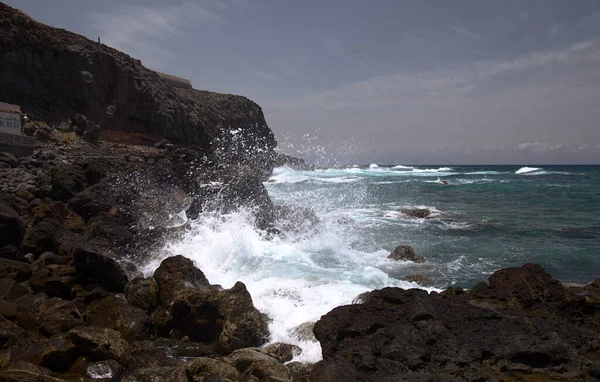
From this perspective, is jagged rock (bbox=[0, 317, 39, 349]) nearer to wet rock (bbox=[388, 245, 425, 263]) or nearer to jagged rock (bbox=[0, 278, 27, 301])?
jagged rock (bbox=[0, 278, 27, 301])

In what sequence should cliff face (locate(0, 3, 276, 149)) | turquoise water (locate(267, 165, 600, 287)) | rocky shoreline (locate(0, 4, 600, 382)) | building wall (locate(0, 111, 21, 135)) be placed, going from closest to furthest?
rocky shoreline (locate(0, 4, 600, 382))
turquoise water (locate(267, 165, 600, 287))
building wall (locate(0, 111, 21, 135))
cliff face (locate(0, 3, 276, 149))

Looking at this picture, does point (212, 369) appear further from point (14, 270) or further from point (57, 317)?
point (14, 270)

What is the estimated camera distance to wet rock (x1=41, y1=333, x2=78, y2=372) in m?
4.66

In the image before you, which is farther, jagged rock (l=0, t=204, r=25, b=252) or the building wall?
the building wall

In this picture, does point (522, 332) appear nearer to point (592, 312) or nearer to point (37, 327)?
point (592, 312)

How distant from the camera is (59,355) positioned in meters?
4.68

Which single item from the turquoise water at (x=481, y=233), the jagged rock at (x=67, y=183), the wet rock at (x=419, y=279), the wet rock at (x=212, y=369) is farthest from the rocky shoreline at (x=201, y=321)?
the wet rock at (x=419, y=279)

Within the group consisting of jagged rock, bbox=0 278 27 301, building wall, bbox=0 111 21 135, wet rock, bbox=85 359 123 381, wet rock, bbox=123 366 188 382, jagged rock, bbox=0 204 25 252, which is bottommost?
wet rock, bbox=85 359 123 381

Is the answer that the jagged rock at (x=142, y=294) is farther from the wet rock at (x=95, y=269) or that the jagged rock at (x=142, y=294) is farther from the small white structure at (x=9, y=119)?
the small white structure at (x=9, y=119)

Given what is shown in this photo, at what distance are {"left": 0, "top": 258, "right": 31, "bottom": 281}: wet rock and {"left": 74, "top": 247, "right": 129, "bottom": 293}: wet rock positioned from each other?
2.82 feet

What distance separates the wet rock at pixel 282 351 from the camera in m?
5.26

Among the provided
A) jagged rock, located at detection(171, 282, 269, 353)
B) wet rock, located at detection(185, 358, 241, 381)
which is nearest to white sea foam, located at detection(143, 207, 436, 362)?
jagged rock, located at detection(171, 282, 269, 353)

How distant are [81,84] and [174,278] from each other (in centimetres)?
2647

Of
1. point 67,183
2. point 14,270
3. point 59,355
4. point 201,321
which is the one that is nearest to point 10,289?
point 14,270
